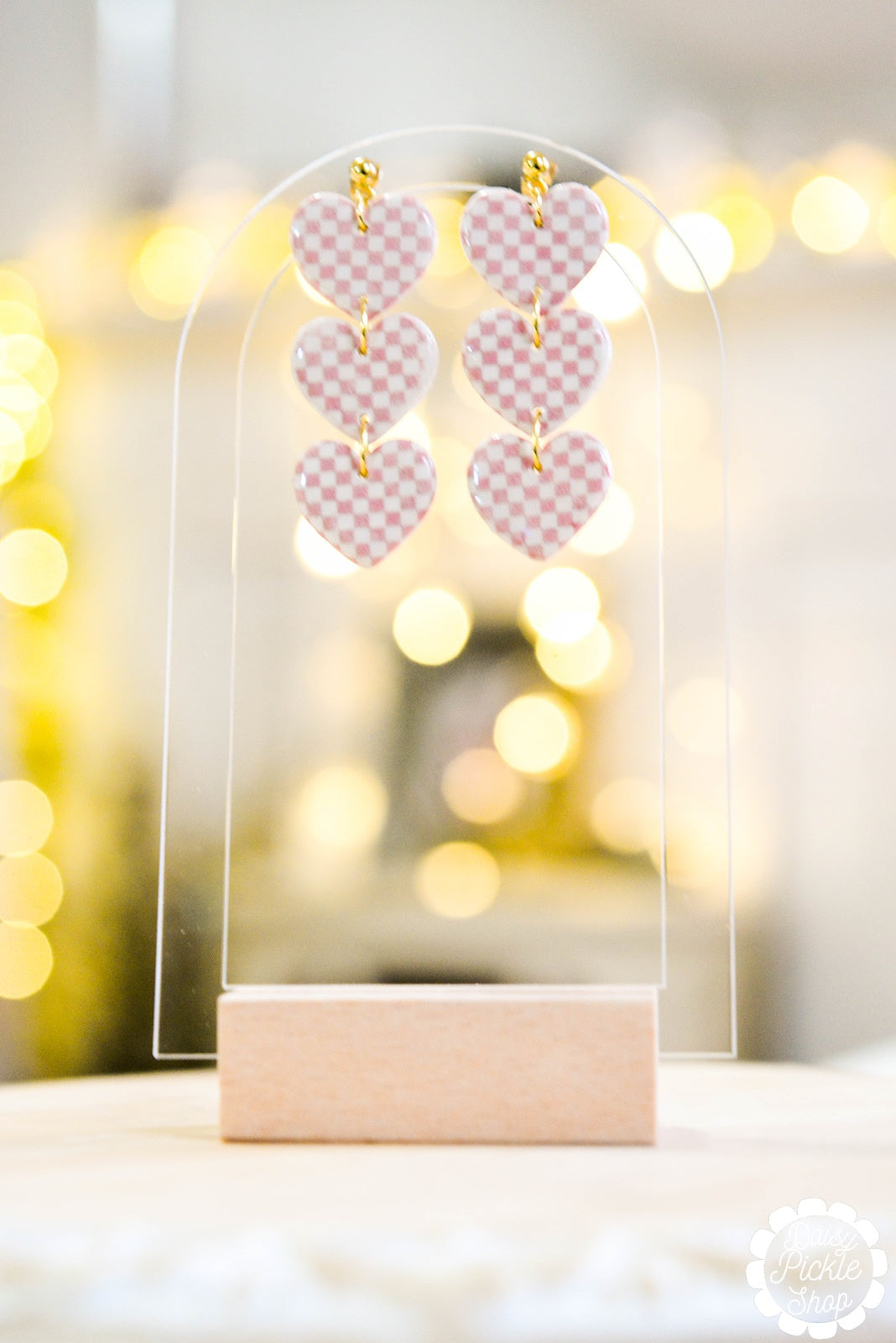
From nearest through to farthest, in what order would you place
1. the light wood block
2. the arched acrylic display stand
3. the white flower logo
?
1. the white flower logo
2. the light wood block
3. the arched acrylic display stand

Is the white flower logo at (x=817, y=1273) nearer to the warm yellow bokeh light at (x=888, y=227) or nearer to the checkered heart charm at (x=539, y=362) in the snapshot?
the checkered heart charm at (x=539, y=362)

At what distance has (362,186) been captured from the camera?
27.1 inches

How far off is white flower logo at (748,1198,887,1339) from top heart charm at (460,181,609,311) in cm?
47

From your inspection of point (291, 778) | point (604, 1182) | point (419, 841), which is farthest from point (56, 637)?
point (604, 1182)

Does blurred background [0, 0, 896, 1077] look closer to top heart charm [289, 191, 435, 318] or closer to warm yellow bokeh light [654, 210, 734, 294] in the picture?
warm yellow bokeh light [654, 210, 734, 294]

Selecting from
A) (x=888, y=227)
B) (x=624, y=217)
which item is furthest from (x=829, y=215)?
(x=624, y=217)

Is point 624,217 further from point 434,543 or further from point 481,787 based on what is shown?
point 481,787

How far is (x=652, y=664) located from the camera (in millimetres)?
773

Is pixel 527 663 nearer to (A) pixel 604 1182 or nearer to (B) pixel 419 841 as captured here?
(B) pixel 419 841

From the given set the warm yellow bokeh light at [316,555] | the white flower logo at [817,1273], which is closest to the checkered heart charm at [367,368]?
the warm yellow bokeh light at [316,555]

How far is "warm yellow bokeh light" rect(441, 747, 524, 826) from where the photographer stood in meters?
0.80

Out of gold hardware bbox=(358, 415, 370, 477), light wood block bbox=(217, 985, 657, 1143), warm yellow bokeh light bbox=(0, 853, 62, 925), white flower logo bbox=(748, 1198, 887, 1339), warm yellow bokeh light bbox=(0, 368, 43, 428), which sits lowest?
white flower logo bbox=(748, 1198, 887, 1339)

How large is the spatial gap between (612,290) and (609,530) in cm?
17

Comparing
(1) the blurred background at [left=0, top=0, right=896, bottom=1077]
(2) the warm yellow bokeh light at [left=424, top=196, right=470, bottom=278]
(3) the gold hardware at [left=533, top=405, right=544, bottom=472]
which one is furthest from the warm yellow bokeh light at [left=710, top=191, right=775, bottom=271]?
(3) the gold hardware at [left=533, top=405, right=544, bottom=472]
